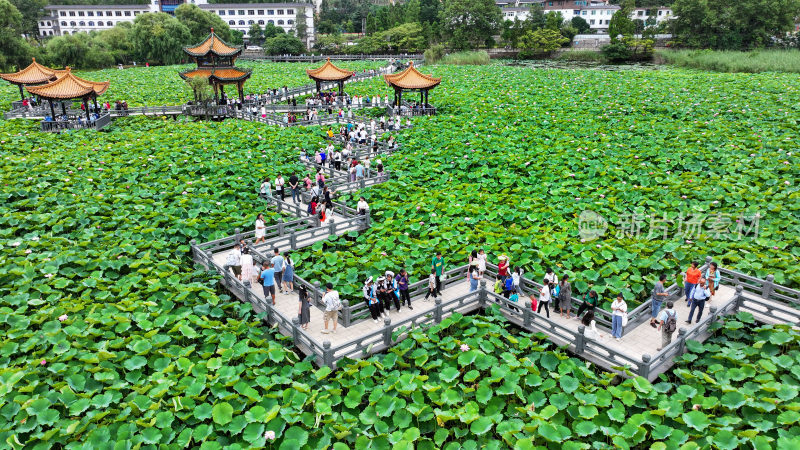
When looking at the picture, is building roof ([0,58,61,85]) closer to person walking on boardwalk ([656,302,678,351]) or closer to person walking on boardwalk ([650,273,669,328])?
person walking on boardwalk ([650,273,669,328])

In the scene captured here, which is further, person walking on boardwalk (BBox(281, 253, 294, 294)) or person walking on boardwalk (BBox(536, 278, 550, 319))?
person walking on boardwalk (BBox(281, 253, 294, 294))

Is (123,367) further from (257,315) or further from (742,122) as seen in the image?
(742,122)

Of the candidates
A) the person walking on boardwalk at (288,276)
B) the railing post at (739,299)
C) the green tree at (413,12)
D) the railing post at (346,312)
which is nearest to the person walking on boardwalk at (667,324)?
the railing post at (739,299)

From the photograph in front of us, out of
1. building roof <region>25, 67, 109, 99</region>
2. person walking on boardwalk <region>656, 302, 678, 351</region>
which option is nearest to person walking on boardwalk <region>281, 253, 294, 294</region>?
person walking on boardwalk <region>656, 302, 678, 351</region>

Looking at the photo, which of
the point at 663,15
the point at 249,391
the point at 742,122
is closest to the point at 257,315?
the point at 249,391

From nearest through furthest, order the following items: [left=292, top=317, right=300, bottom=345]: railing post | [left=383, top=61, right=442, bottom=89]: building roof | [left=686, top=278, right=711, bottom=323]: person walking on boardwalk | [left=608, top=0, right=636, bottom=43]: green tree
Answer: [left=686, top=278, right=711, bottom=323]: person walking on boardwalk, [left=292, top=317, right=300, bottom=345]: railing post, [left=383, top=61, right=442, bottom=89]: building roof, [left=608, top=0, right=636, bottom=43]: green tree

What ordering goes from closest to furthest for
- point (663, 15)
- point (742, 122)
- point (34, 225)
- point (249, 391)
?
1. point (249, 391)
2. point (34, 225)
3. point (742, 122)
4. point (663, 15)

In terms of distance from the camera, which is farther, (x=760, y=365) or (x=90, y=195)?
(x=90, y=195)
